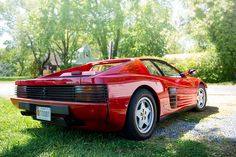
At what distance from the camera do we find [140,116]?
3.80m

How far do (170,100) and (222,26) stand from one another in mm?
14604

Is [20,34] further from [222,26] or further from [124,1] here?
[222,26]

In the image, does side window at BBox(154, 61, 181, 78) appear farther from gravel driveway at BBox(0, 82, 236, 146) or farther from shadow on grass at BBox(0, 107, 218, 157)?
shadow on grass at BBox(0, 107, 218, 157)

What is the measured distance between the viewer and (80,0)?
27.6 meters

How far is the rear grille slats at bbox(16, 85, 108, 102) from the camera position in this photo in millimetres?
3240

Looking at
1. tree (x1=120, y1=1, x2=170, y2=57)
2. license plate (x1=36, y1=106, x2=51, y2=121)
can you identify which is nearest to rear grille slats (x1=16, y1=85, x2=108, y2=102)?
license plate (x1=36, y1=106, x2=51, y2=121)

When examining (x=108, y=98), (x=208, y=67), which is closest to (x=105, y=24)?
(x=208, y=67)

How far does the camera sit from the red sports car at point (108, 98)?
10.7ft

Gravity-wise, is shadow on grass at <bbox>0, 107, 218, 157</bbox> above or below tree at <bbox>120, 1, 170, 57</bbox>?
below

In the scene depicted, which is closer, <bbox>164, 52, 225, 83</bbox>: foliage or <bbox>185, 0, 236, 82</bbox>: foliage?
<bbox>185, 0, 236, 82</bbox>: foliage

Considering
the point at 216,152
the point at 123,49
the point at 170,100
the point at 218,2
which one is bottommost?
the point at 216,152

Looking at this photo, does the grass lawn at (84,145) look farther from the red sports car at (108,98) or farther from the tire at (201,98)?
the tire at (201,98)

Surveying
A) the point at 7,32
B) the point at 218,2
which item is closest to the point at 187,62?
the point at 218,2

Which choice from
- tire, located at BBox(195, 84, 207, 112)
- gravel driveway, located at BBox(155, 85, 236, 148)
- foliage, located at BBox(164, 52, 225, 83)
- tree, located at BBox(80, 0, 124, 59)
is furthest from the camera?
tree, located at BBox(80, 0, 124, 59)
